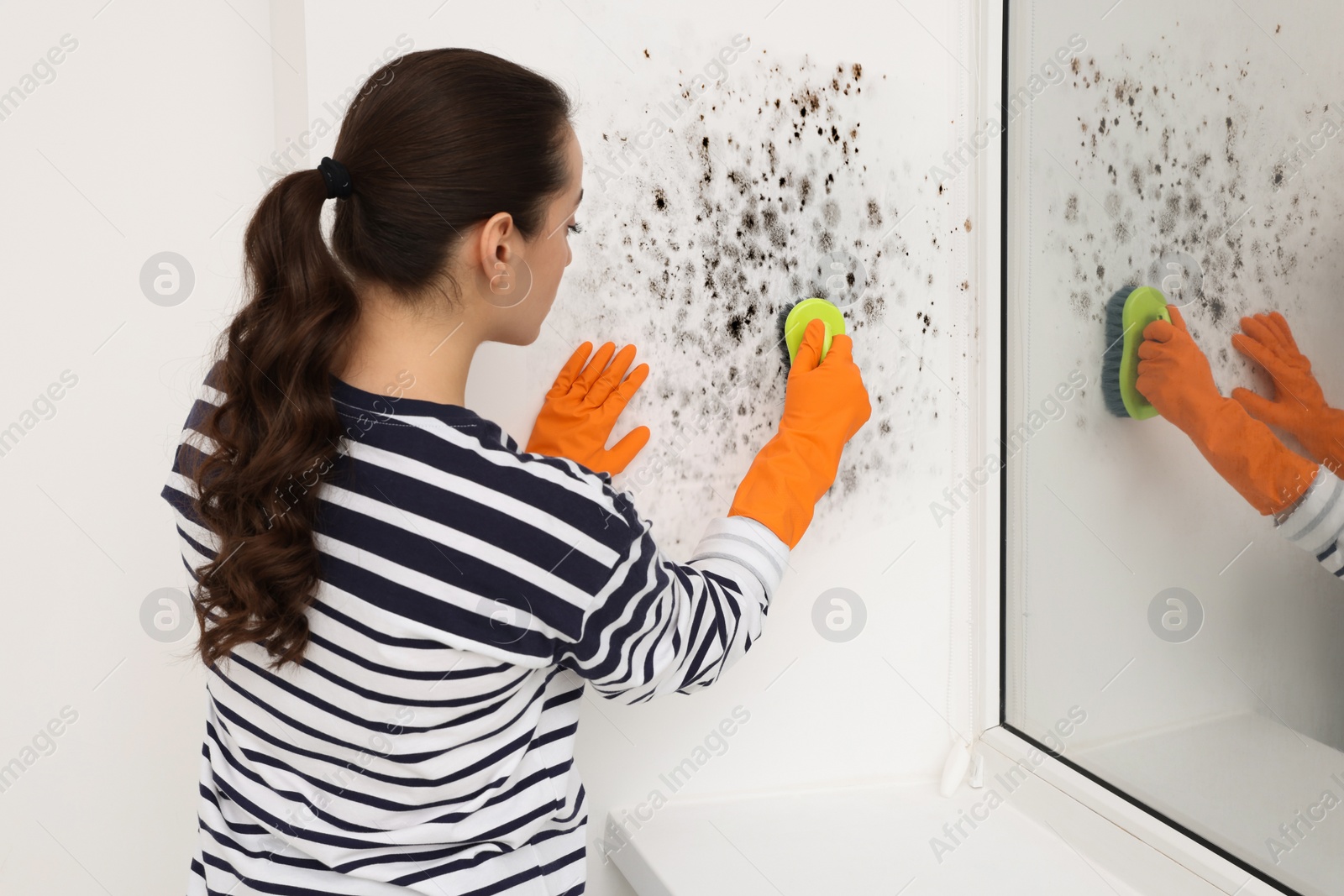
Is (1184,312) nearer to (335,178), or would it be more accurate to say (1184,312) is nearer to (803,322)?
(803,322)

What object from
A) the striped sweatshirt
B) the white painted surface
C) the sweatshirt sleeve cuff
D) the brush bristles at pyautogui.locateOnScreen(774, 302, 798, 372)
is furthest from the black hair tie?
the white painted surface

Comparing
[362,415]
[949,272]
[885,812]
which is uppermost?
[949,272]

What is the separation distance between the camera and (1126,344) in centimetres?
103

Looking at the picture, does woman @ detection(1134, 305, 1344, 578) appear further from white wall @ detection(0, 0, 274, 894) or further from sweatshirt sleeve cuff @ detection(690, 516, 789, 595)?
white wall @ detection(0, 0, 274, 894)

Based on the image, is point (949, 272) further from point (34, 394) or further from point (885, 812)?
point (34, 394)

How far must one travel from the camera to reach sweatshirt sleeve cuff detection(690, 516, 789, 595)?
871 millimetres

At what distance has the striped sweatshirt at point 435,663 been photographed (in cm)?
65

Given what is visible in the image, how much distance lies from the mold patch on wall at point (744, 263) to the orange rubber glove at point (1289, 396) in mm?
425

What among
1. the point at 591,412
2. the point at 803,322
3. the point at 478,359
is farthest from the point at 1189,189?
the point at 478,359

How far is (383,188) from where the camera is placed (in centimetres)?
68

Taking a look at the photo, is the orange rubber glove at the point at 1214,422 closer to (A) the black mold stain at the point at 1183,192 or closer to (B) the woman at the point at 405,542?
(A) the black mold stain at the point at 1183,192

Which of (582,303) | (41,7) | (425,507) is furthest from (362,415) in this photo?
(41,7)

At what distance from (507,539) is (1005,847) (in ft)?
2.75

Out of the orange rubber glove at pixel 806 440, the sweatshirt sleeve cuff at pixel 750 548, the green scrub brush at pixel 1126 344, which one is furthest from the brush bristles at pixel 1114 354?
the sweatshirt sleeve cuff at pixel 750 548
